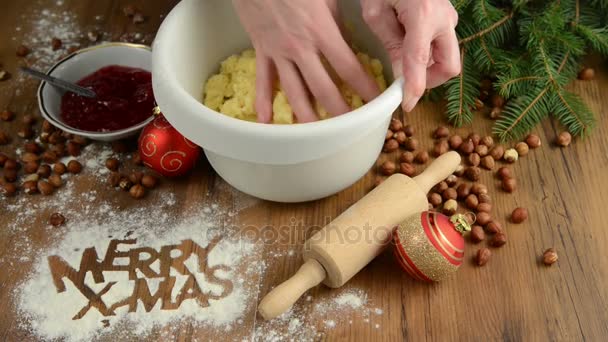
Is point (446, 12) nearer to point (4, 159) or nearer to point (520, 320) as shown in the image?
point (520, 320)

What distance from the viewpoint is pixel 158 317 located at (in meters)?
1.09

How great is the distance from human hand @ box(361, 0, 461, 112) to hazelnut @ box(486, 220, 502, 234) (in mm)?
328

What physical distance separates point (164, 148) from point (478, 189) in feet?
2.22

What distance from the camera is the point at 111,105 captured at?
1297 millimetres

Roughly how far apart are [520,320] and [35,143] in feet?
3.75

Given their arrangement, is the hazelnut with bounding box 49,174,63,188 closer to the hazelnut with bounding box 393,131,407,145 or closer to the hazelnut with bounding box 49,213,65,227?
the hazelnut with bounding box 49,213,65,227

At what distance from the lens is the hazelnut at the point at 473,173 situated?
4.08 ft

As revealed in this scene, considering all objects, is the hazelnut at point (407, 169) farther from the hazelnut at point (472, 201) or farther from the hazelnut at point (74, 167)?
the hazelnut at point (74, 167)

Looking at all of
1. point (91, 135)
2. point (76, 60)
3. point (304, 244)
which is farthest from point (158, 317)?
point (76, 60)

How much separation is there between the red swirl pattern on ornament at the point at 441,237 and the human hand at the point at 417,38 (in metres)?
0.21

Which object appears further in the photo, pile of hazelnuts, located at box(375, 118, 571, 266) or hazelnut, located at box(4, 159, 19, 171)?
hazelnut, located at box(4, 159, 19, 171)

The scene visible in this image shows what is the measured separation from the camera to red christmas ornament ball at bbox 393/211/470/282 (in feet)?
3.34

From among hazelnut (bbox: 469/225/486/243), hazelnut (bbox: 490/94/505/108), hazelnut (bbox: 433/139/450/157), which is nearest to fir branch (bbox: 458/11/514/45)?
hazelnut (bbox: 490/94/505/108)

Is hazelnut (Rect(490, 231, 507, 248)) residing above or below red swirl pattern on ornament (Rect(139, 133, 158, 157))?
below
